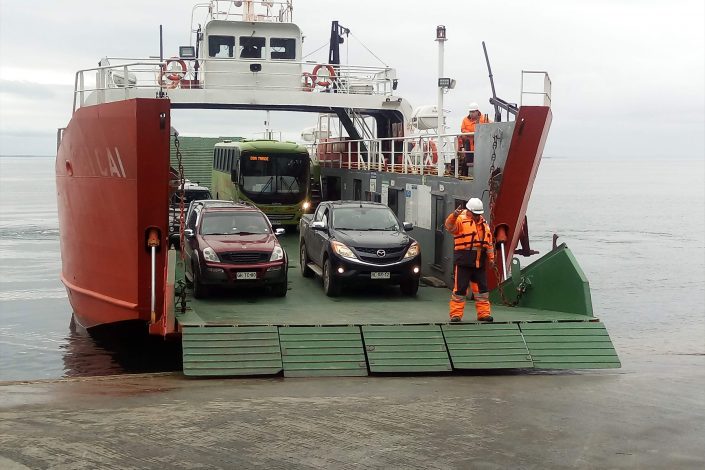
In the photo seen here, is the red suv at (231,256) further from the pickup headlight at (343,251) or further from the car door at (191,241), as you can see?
the pickup headlight at (343,251)

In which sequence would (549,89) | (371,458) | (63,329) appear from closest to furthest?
1. (371,458)
2. (549,89)
3. (63,329)

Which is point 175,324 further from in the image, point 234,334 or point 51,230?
point 51,230

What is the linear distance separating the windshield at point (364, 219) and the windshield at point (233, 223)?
4.17 ft

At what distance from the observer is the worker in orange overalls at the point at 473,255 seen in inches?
487

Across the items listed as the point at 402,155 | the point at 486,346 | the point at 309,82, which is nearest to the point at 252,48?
the point at 309,82

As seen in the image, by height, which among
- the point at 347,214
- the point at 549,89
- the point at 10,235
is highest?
the point at 549,89

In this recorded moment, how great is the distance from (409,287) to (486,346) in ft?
9.17

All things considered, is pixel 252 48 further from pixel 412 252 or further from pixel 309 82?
pixel 412 252

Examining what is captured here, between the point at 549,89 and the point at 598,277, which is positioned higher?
the point at 549,89

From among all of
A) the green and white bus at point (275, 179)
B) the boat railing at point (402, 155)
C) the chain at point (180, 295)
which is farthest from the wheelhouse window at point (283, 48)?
the chain at point (180, 295)

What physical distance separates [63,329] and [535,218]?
46.3 metres

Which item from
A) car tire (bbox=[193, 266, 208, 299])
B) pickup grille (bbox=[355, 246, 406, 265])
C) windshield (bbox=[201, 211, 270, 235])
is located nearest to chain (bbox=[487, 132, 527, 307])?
pickup grille (bbox=[355, 246, 406, 265])

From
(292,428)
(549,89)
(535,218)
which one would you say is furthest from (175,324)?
(535,218)

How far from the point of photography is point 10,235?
45438 mm
